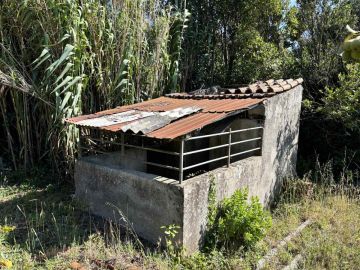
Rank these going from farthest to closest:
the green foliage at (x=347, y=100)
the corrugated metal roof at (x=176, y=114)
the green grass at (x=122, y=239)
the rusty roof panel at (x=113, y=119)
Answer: the green foliage at (x=347, y=100) → the rusty roof panel at (x=113, y=119) → the corrugated metal roof at (x=176, y=114) → the green grass at (x=122, y=239)

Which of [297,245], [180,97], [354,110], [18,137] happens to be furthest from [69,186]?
[354,110]

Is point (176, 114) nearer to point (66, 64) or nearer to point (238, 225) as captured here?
point (238, 225)

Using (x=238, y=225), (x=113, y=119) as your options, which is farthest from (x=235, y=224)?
(x=113, y=119)

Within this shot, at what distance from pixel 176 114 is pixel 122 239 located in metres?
1.90

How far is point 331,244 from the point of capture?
4426 mm

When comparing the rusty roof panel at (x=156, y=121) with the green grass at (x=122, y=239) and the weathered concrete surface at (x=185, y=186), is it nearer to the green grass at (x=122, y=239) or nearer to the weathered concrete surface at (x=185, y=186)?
the weathered concrete surface at (x=185, y=186)

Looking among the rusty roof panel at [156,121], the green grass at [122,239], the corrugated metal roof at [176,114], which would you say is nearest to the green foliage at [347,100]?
the corrugated metal roof at [176,114]

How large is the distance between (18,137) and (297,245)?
18.0 ft

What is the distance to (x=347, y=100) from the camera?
648 cm

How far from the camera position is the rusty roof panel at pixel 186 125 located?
381 cm

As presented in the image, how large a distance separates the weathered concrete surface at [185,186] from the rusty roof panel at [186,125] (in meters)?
0.63

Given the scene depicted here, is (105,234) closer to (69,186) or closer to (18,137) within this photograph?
(69,186)

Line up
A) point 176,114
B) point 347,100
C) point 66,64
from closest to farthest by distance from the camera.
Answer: point 176,114
point 66,64
point 347,100

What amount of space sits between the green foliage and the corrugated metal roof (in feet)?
4.21
